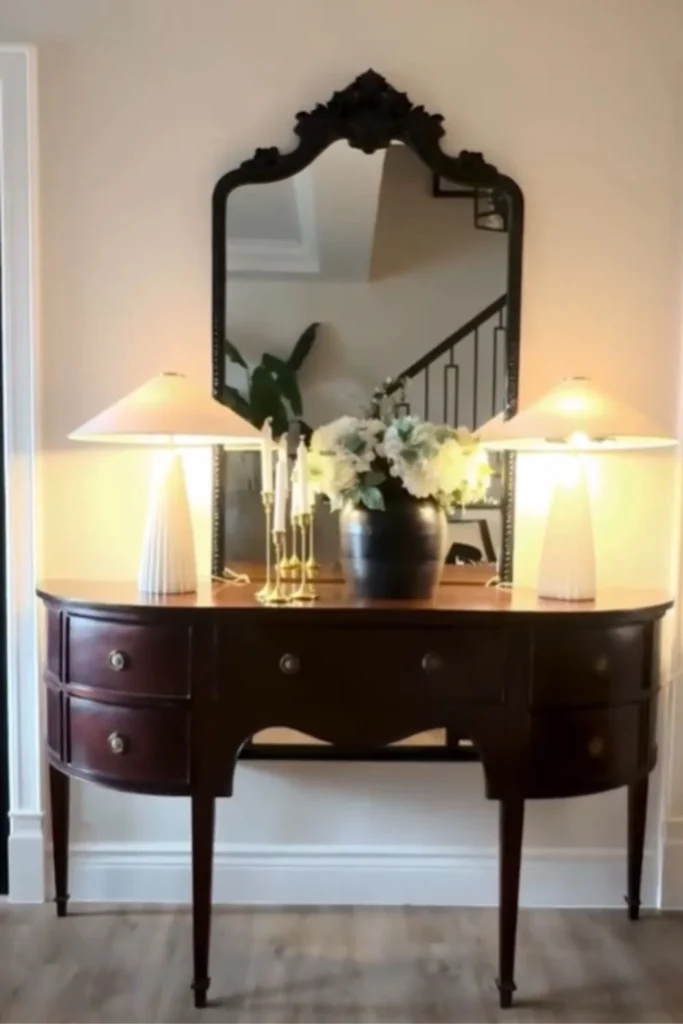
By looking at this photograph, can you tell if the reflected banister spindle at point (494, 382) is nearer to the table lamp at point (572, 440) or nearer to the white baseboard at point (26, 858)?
the table lamp at point (572, 440)

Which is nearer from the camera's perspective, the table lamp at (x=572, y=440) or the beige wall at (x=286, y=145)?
the table lamp at (x=572, y=440)

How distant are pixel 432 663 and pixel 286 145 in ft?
4.49

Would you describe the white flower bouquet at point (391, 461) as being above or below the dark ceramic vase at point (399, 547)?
above

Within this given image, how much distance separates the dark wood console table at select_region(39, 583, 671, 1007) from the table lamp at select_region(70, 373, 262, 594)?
0.15 meters

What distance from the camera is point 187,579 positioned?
2.33 metres

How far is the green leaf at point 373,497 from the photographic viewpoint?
88.3 inches

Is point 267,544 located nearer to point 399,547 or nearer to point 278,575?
point 278,575

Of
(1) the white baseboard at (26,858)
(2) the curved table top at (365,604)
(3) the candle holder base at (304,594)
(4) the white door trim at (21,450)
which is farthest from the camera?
(1) the white baseboard at (26,858)

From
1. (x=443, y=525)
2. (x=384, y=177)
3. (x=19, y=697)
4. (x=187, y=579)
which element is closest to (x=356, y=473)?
(x=443, y=525)

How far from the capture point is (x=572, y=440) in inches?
96.2

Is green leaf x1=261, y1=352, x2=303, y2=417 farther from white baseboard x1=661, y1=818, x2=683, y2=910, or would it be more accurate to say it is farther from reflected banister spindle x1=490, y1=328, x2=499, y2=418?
white baseboard x1=661, y1=818, x2=683, y2=910

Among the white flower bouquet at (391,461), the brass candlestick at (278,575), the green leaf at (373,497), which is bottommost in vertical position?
the brass candlestick at (278,575)

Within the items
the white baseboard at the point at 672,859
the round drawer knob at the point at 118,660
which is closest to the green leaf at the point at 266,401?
the round drawer knob at the point at 118,660

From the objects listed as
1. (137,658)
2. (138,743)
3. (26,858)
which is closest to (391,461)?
(137,658)
